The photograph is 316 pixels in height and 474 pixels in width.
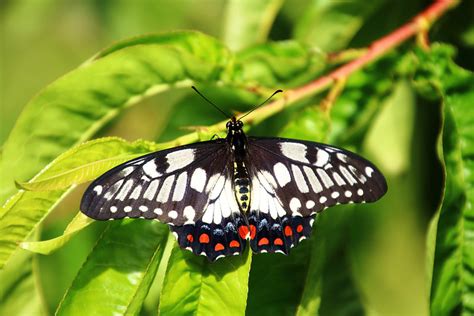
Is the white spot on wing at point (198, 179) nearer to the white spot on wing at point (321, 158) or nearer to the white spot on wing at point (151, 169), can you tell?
the white spot on wing at point (151, 169)

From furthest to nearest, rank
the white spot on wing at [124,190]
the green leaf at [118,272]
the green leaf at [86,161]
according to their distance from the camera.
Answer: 1. the white spot on wing at [124,190]
2. the green leaf at [118,272]
3. the green leaf at [86,161]

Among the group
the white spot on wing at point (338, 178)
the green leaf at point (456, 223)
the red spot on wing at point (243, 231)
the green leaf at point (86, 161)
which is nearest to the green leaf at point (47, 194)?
the green leaf at point (86, 161)

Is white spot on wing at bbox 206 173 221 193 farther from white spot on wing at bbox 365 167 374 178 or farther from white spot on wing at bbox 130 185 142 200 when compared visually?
white spot on wing at bbox 365 167 374 178

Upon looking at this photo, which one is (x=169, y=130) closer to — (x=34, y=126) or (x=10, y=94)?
(x=34, y=126)

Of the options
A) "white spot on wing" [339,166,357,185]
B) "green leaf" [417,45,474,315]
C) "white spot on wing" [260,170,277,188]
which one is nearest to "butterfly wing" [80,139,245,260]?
"white spot on wing" [260,170,277,188]

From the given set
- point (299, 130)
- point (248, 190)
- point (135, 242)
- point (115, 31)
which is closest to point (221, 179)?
point (248, 190)
